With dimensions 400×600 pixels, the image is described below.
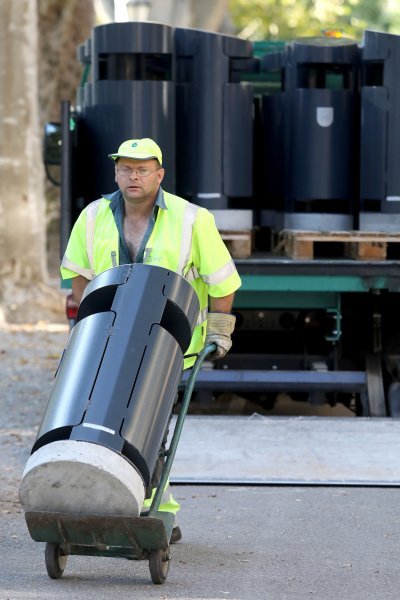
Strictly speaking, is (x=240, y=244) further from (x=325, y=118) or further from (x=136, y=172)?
(x=136, y=172)

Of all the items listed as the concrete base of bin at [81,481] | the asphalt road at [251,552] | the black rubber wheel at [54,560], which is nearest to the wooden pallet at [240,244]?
the asphalt road at [251,552]

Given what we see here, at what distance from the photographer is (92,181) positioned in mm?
10039

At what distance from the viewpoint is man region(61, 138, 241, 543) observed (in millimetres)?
6395

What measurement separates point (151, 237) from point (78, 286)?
1.65 ft

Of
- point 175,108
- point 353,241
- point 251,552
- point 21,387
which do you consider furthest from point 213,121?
point 251,552

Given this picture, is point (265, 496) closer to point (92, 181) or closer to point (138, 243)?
point (138, 243)

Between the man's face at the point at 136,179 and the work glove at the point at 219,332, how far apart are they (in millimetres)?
609

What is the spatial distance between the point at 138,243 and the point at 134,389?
0.92 meters

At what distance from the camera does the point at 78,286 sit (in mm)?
6727

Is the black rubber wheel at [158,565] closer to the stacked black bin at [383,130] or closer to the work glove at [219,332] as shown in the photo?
the work glove at [219,332]

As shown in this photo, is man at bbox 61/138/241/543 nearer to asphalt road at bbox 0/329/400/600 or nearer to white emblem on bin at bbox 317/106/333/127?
asphalt road at bbox 0/329/400/600

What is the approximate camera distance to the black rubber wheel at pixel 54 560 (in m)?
5.96

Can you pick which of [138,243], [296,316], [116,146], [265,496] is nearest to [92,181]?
[116,146]

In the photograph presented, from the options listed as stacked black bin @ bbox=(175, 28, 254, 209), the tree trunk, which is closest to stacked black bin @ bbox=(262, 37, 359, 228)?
stacked black bin @ bbox=(175, 28, 254, 209)
